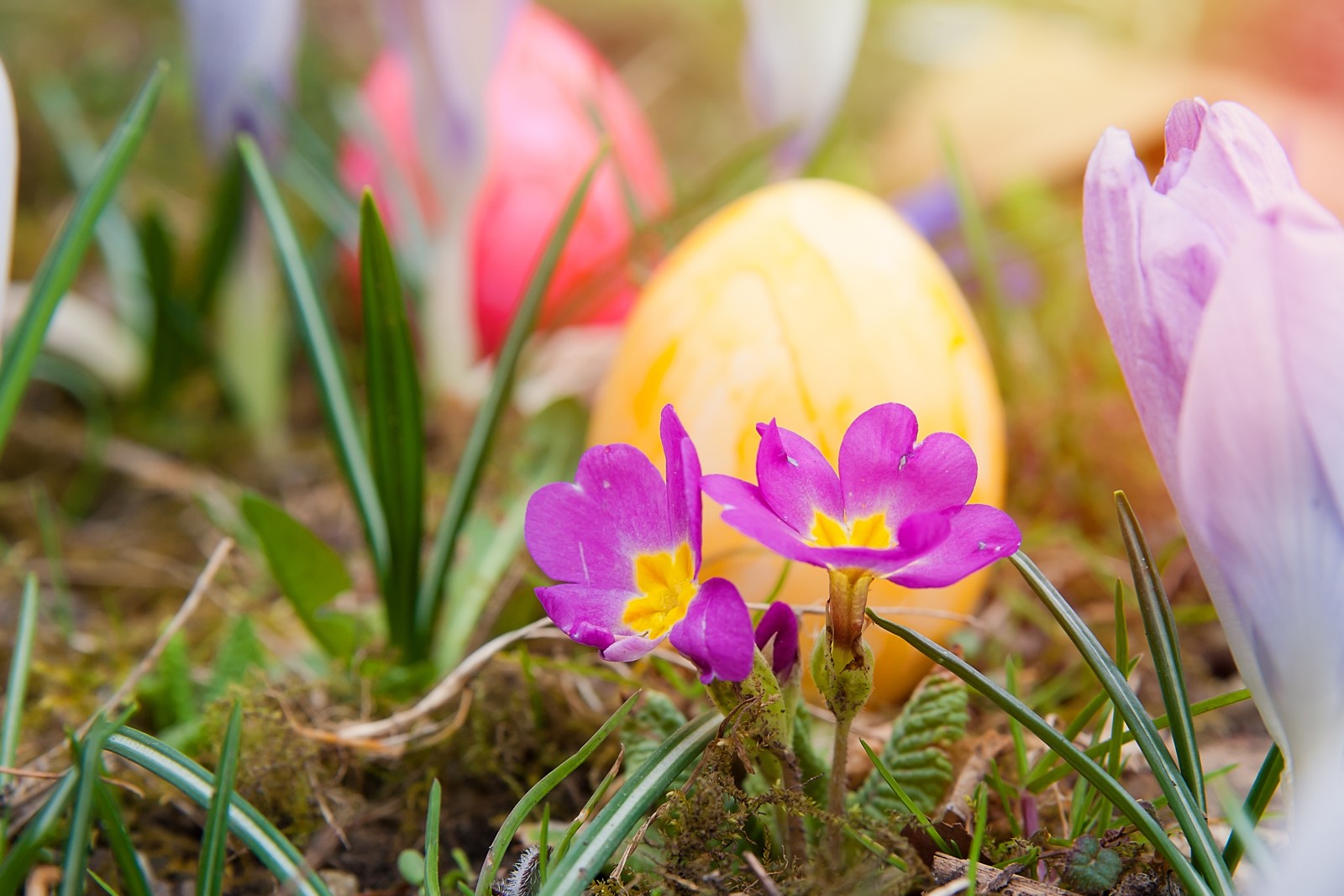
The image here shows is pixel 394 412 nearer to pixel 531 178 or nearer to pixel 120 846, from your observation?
pixel 120 846

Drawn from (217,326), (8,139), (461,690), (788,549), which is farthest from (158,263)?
(788,549)

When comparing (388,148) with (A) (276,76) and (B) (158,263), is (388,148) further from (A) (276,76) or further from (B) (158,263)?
(B) (158,263)

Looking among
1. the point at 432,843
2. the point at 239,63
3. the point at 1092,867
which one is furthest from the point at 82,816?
the point at 239,63

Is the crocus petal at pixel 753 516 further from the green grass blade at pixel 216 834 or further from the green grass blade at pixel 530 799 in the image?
the green grass blade at pixel 216 834

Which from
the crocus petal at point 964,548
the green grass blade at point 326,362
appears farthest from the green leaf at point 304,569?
the crocus petal at point 964,548

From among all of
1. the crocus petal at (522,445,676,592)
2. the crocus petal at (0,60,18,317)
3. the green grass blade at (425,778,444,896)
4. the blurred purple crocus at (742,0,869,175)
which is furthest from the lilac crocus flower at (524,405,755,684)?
the blurred purple crocus at (742,0,869,175)

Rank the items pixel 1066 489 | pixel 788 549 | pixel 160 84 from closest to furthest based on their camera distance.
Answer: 1. pixel 788 549
2. pixel 160 84
3. pixel 1066 489

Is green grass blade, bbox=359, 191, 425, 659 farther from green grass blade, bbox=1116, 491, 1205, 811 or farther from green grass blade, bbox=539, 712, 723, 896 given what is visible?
green grass blade, bbox=1116, 491, 1205, 811
